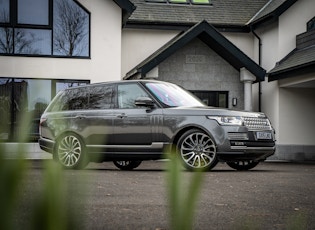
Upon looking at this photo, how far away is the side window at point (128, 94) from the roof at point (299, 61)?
704 centimetres

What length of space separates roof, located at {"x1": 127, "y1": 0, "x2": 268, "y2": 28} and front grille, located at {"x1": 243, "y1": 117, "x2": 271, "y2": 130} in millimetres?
10679

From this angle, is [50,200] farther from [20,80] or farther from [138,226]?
[20,80]

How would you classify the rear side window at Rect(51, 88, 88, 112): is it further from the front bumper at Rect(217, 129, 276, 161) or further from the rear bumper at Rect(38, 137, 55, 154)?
the front bumper at Rect(217, 129, 276, 161)

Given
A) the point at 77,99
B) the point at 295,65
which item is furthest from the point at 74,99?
the point at 295,65

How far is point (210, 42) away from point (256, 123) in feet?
30.9

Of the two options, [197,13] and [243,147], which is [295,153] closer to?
[197,13]

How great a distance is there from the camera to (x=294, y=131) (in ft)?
70.1

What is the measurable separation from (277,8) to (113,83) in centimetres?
976

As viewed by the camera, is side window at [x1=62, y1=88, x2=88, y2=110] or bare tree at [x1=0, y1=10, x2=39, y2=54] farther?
bare tree at [x1=0, y1=10, x2=39, y2=54]

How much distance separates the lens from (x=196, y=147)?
1161 cm

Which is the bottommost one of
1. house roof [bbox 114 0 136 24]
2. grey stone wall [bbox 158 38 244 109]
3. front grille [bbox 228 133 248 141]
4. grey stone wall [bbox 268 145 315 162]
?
grey stone wall [bbox 268 145 315 162]

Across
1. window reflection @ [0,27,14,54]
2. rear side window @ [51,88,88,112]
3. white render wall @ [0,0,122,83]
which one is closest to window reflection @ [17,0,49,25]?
window reflection @ [0,27,14,54]

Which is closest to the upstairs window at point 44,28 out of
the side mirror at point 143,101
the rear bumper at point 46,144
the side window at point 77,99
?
the side window at point 77,99

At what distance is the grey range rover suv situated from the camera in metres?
11.6
